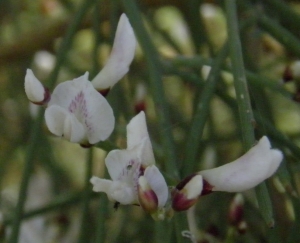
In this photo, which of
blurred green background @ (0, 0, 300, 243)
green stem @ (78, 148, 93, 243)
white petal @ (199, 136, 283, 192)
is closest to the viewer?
white petal @ (199, 136, 283, 192)

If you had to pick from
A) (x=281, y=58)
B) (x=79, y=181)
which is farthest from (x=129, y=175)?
(x=79, y=181)

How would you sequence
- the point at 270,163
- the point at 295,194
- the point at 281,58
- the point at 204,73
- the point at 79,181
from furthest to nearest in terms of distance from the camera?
the point at 79,181, the point at 281,58, the point at 204,73, the point at 295,194, the point at 270,163

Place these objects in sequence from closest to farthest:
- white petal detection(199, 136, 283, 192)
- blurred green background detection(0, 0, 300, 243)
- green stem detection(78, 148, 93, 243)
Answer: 1. white petal detection(199, 136, 283, 192)
2. blurred green background detection(0, 0, 300, 243)
3. green stem detection(78, 148, 93, 243)

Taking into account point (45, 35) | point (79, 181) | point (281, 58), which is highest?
point (45, 35)

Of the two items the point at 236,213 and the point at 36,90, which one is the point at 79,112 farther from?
the point at 236,213

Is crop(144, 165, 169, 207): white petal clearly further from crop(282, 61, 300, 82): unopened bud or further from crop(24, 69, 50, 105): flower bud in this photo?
crop(282, 61, 300, 82): unopened bud

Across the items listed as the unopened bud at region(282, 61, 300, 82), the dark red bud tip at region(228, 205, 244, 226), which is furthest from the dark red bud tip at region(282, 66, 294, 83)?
the dark red bud tip at region(228, 205, 244, 226)

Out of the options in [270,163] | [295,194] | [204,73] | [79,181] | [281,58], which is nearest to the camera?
[270,163]

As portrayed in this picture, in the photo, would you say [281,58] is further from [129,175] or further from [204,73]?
[129,175]
